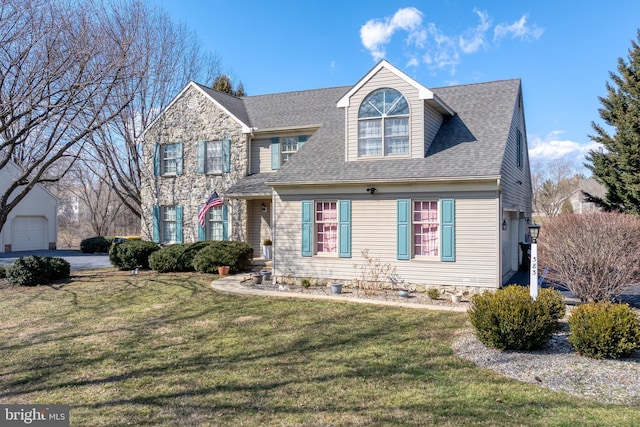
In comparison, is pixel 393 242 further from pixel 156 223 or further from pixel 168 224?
pixel 156 223

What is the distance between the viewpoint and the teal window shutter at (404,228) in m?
10.9

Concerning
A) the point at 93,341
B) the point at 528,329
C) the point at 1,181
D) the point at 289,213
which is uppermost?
the point at 1,181

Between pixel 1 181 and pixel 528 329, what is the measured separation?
2926cm

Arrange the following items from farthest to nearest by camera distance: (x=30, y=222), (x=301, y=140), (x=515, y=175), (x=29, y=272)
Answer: (x=30, y=222) → (x=301, y=140) → (x=29, y=272) → (x=515, y=175)

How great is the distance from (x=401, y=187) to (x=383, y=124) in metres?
2.05

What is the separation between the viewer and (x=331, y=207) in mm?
12047

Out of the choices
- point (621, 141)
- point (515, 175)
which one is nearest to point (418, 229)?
point (515, 175)

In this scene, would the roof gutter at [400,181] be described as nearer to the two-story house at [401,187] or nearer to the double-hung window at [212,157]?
the two-story house at [401,187]

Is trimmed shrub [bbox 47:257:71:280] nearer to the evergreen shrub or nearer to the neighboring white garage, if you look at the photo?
the evergreen shrub

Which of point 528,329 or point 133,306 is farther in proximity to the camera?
point 133,306

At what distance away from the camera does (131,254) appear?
50.5 ft

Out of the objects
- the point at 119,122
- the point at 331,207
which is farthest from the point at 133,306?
the point at 119,122

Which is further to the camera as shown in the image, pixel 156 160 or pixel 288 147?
pixel 156 160

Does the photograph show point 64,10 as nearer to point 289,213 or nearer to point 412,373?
point 289,213
